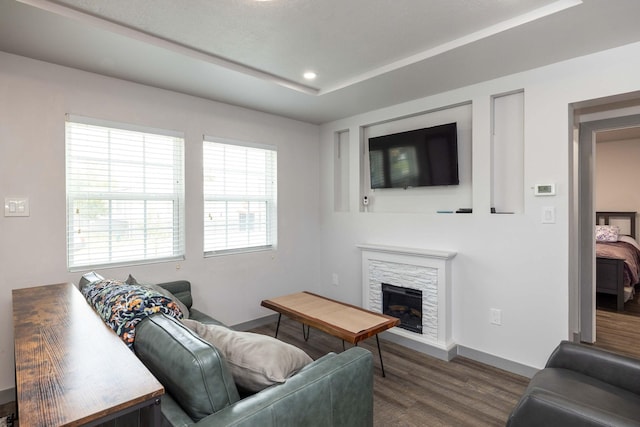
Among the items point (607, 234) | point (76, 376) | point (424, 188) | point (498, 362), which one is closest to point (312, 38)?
point (424, 188)

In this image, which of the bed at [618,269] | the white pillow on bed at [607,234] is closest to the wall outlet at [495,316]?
the bed at [618,269]

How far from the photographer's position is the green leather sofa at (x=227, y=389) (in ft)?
3.84

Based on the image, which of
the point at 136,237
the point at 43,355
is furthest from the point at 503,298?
the point at 136,237

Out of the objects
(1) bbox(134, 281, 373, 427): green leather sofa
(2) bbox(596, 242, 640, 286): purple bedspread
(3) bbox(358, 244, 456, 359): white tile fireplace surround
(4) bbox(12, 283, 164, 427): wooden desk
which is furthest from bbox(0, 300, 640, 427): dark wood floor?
→ (4) bbox(12, 283, 164, 427): wooden desk

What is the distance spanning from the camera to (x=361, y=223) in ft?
13.2

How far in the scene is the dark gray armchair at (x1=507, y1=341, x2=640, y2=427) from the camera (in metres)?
1.41

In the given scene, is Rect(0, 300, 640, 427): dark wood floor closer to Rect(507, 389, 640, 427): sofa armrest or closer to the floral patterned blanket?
Rect(507, 389, 640, 427): sofa armrest

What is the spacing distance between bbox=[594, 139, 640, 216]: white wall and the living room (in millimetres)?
3846

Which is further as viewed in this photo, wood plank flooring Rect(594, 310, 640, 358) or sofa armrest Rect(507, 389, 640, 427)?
wood plank flooring Rect(594, 310, 640, 358)

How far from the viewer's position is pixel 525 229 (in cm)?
276

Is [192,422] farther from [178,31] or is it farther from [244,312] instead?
[244,312]

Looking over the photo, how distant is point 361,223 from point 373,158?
773mm

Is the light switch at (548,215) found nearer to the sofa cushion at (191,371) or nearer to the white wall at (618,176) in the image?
the sofa cushion at (191,371)

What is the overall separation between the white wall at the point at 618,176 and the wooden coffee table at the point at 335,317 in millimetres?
5232
